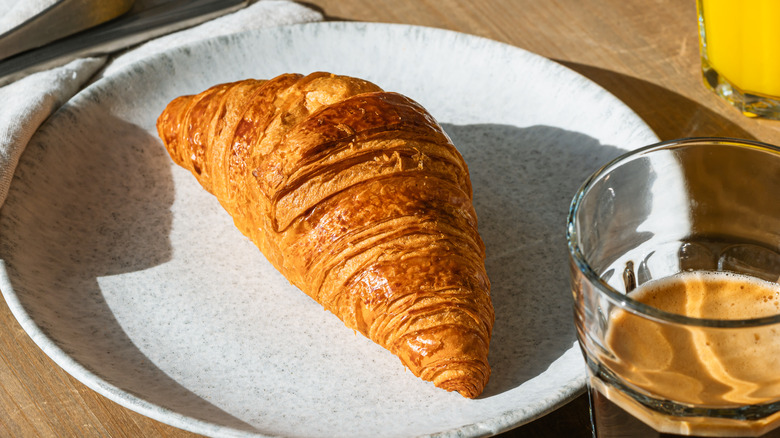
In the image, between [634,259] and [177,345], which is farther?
[177,345]

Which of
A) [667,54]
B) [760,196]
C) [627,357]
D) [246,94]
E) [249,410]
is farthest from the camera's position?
[667,54]

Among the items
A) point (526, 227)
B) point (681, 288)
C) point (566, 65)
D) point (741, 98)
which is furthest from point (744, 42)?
point (681, 288)

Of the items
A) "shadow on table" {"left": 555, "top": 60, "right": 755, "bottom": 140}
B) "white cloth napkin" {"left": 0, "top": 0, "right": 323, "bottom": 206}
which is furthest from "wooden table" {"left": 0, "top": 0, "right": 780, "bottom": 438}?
"white cloth napkin" {"left": 0, "top": 0, "right": 323, "bottom": 206}

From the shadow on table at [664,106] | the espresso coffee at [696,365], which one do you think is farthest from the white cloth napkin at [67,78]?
the espresso coffee at [696,365]

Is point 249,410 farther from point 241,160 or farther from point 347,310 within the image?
point 241,160

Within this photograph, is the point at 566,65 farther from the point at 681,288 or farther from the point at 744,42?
the point at 681,288

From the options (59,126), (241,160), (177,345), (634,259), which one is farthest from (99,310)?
(634,259)

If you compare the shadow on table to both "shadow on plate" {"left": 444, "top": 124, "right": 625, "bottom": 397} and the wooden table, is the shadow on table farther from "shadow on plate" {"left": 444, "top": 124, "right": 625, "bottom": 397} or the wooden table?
"shadow on plate" {"left": 444, "top": 124, "right": 625, "bottom": 397}
